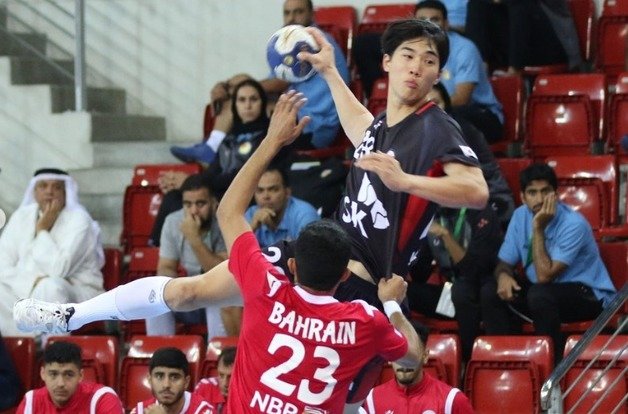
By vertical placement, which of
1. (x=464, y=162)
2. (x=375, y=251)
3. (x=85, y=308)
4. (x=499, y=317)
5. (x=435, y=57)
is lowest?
(x=499, y=317)

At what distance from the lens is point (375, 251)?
6078 millimetres

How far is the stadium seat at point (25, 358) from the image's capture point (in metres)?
9.95

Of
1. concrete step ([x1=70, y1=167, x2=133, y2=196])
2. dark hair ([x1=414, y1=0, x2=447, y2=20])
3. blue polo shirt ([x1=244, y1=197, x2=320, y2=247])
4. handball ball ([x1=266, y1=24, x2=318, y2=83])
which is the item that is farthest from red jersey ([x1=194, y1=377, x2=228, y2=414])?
dark hair ([x1=414, y1=0, x2=447, y2=20])

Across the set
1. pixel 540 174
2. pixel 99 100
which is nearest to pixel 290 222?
pixel 540 174

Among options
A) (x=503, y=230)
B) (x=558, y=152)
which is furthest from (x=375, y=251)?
(x=558, y=152)

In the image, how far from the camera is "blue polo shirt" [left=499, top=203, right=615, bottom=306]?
9.22 meters

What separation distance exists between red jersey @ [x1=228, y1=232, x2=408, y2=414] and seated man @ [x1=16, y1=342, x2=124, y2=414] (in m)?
3.47

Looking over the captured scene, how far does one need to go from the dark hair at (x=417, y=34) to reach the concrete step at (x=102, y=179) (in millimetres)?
5952

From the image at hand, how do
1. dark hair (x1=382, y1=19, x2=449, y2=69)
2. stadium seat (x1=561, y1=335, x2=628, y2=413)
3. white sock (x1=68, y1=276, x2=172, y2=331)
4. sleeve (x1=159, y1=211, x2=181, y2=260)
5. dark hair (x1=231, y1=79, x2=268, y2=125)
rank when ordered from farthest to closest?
dark hair (x1=231, y1=79, x2=268, y2=125) → sleeve (x1=159, y1=211, x2=181, y2=260) → stadium seat (x1=561, y1=335, x2=628, y2=413) → white sock (x1=68, y1=276, x2=172, y2=331) → dark hair (x1=382, y1=19, x2=449, y2=69)

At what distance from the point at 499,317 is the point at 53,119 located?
4437 mm

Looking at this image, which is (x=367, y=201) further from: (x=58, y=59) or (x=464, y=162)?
(x=58, y=59)

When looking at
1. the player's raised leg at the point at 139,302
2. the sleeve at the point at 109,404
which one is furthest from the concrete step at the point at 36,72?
the player's raised leg at the point at 139,302

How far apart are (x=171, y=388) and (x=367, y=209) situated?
10.3ft

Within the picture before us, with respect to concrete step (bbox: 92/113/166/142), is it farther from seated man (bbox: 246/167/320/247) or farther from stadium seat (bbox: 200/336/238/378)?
stadium seat (bbox: 200/336/238/378)
